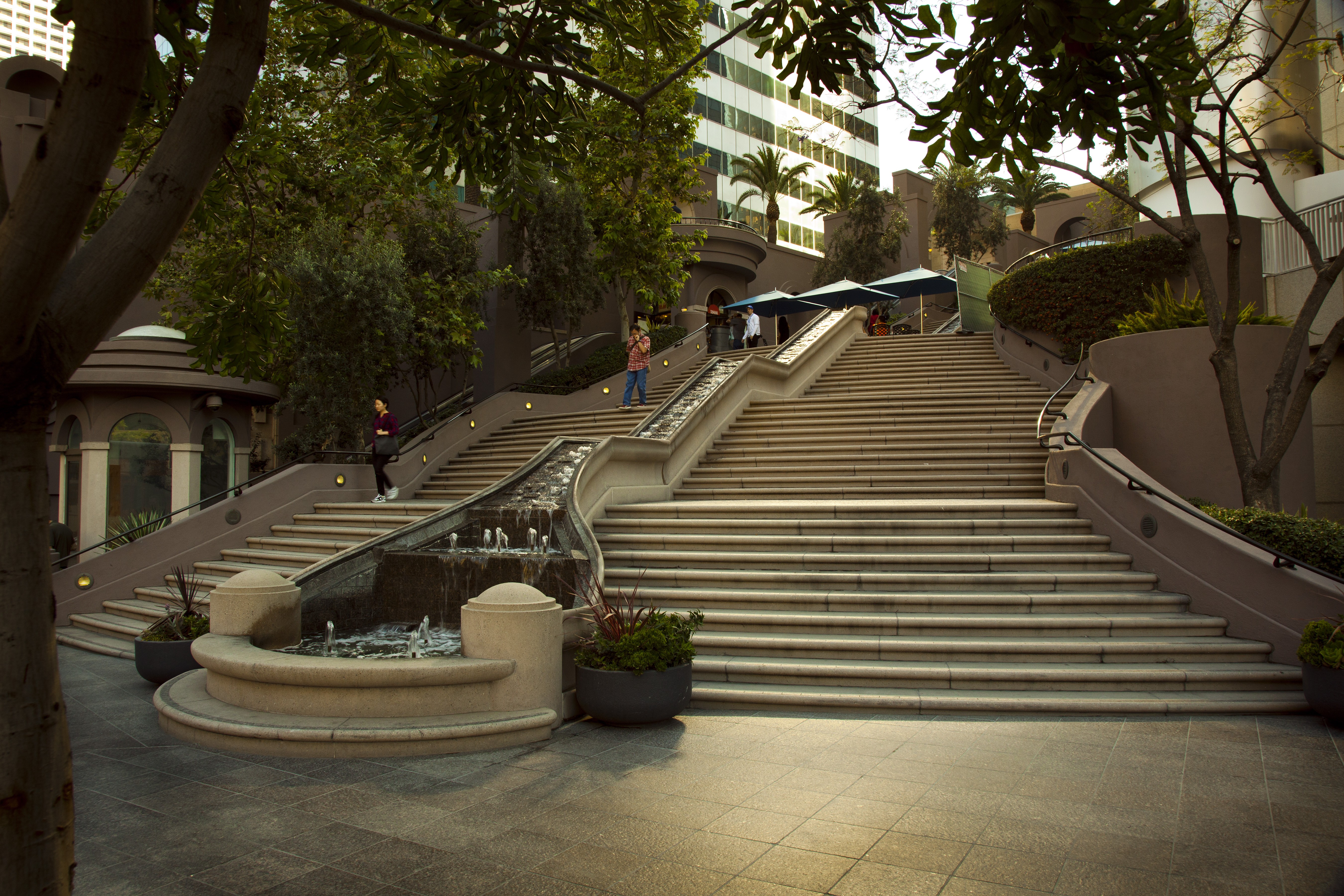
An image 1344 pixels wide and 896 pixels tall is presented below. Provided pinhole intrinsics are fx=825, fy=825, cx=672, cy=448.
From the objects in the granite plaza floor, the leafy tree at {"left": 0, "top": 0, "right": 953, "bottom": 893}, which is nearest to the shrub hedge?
the granite plaza floor

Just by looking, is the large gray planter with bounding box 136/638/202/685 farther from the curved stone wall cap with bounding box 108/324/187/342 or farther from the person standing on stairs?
the curved stone wall cap with bounding box 108/324/187/342

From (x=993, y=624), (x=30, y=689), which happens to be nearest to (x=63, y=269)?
(x=30, y=689)

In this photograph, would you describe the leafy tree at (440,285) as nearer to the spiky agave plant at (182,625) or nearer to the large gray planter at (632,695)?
the spiky agave plant at (182,625)

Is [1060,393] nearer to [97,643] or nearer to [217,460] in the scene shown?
[97,643]

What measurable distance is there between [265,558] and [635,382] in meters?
8.48

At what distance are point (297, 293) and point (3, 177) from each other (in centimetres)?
1434

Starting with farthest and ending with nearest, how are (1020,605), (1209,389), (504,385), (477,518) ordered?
1. (504,385)
2. (1209,389)
3. (477,518)
4. (1020,605)

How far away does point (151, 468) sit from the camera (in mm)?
15469

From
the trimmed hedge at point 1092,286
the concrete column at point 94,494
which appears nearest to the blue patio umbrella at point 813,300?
the trimmed hedge at point 1092,286

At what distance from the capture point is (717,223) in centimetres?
3438

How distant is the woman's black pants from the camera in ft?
50.6

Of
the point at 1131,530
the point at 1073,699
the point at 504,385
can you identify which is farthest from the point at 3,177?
the point at 504,385

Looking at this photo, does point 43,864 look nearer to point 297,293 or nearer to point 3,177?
point 3,177

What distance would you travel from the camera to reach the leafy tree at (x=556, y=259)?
23469 millimetres
